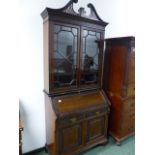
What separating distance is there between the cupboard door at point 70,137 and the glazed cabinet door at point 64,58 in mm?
539

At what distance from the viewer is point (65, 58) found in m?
1.97

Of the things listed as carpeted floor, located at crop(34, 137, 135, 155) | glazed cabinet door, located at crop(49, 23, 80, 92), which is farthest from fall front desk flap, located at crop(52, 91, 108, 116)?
carpeted floor, located at crop(34, 137, 135, 155)

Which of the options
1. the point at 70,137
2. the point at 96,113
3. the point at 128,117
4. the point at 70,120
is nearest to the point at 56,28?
the point at 70,120

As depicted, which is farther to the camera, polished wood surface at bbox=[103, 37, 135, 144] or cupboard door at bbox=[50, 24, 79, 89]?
polished wood surface at bbox=[103, 37, 135, 144]

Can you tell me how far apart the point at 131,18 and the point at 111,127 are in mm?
1904

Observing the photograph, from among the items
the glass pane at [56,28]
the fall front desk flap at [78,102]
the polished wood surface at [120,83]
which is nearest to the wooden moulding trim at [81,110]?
the fall front desk flap at [78,102]

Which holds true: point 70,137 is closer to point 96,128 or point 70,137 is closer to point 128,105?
point 96,128

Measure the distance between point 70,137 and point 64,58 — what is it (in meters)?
1.07

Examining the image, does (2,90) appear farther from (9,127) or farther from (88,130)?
(88,130)

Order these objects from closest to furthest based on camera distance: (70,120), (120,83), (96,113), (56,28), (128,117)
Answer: (56,28) → (70,120) → (96,113) → (120,83) → (128,117)

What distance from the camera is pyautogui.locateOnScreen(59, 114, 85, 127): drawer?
1863mm

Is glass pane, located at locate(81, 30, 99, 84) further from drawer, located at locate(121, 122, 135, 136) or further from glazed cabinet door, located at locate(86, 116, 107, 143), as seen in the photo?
drawer, located at locate(121, 122, 135, 136)

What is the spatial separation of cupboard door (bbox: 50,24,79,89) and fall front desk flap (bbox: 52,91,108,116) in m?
0.17

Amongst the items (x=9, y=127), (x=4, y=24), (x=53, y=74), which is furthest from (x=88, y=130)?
(x=4, y=24)
